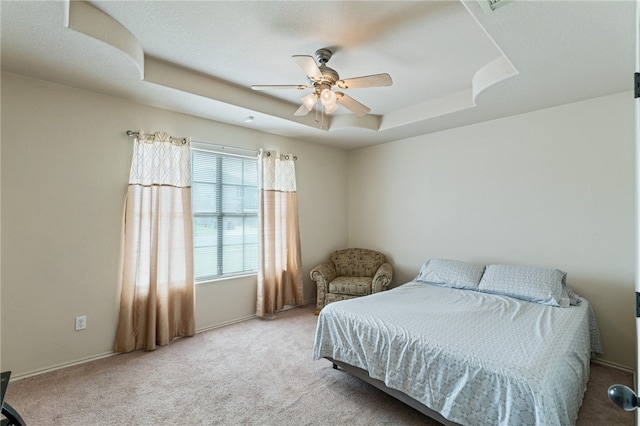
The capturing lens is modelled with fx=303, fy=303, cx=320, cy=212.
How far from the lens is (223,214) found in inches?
150

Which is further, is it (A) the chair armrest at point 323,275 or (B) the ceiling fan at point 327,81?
(A) the chair armrest at point 323,275

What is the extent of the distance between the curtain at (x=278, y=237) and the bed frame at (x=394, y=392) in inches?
64.4

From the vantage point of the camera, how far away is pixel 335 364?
2.62m

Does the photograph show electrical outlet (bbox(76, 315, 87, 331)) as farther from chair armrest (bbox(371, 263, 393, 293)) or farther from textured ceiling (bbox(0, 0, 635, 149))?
chair armrest (bbox(371, 263, 393, 293))

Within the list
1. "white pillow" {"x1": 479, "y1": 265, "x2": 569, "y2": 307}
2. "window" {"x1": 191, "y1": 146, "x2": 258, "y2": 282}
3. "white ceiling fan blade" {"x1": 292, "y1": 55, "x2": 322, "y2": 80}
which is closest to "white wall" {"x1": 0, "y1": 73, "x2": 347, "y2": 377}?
"window" {"x1": 191, "y1": 146, "x2": 258, "y2": 282}

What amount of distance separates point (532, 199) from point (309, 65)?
277 cm

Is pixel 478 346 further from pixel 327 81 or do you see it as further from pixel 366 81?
pixel 327 81

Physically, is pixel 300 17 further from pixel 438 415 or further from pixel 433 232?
pixel 433 232

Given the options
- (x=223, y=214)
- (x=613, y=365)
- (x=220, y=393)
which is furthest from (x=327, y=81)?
(x=613, y=365)

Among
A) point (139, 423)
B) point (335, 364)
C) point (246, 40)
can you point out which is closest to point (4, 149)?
point (246, 40)

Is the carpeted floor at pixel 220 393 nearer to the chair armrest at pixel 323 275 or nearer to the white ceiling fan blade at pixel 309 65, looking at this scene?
the chair armrest at pixel 323 275

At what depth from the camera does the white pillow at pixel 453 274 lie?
10.6 ft

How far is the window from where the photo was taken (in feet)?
11.9

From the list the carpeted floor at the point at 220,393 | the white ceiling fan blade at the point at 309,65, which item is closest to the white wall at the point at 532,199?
the carpeted floor at the point at 220,393
